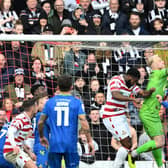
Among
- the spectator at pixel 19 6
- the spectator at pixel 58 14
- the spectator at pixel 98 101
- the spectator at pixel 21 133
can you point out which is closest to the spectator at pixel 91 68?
the spectator at pixel 98 101

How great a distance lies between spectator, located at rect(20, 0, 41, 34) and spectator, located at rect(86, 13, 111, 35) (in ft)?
3.62

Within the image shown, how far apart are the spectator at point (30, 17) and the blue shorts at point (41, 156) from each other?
361 centimetres

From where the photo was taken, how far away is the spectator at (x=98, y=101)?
14.1m

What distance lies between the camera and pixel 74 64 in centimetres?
1381

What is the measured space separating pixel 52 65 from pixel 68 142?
3056 millimetres

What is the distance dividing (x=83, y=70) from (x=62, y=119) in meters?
3.11

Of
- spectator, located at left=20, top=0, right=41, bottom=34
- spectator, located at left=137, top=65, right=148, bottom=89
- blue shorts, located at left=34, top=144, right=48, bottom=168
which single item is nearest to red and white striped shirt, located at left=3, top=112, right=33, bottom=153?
blue shorts, located at left=34, top=144, right=48, bottom=168

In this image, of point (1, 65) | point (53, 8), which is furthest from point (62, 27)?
point (1, 65)

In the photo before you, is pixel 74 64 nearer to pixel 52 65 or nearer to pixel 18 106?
pixel 52 65

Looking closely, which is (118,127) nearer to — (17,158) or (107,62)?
(107,62)

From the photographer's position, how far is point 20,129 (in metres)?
12.4

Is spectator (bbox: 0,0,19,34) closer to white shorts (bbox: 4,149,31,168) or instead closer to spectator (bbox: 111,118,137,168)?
spectator (bbox: 111,118,137,168)

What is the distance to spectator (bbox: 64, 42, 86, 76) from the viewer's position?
13.6m

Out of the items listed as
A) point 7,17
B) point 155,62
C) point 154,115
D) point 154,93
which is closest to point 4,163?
point 154,115
